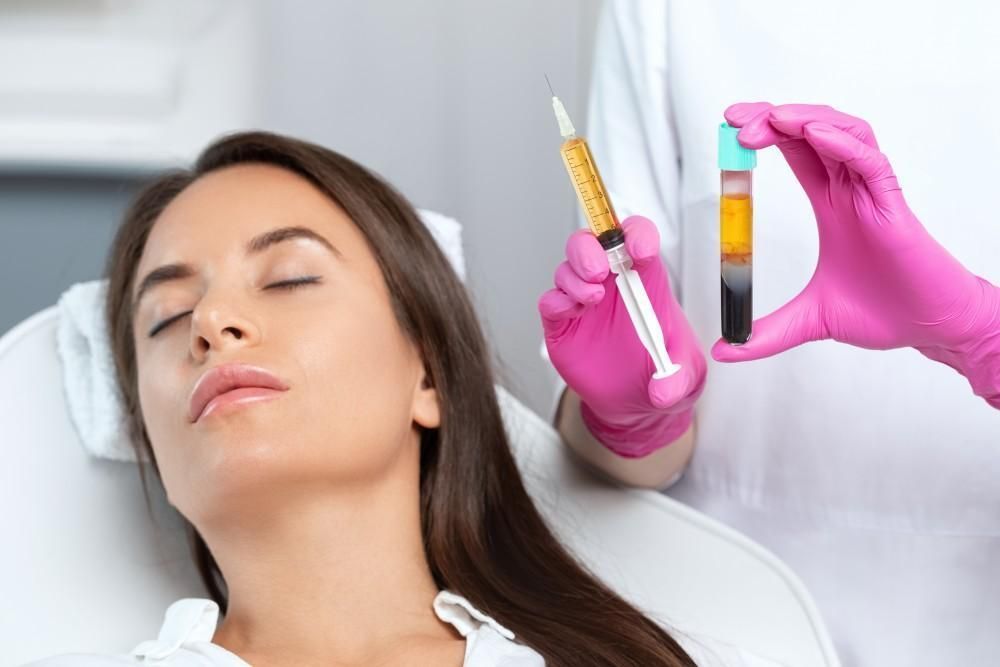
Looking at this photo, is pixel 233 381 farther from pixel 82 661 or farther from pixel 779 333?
pixel 779 333

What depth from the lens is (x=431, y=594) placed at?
1.35 m

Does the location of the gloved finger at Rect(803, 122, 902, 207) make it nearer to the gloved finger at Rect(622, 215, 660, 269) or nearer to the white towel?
the gloved finger at Rect(622, 215, 660, 269)

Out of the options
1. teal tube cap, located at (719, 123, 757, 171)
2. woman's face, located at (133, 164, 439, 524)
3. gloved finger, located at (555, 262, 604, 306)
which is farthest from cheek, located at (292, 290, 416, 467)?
teal tube cap, located at (719, 123, 757, 171)

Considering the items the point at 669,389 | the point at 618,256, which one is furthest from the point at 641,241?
the point at 669,389

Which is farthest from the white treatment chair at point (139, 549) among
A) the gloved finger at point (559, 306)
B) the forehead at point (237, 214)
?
the gloved finger at point (559, 306)

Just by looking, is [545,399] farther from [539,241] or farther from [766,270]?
[766,270]

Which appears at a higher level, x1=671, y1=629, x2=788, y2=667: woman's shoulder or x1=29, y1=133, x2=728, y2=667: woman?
x1=29, y1=133, x2=728, y2=667: woman

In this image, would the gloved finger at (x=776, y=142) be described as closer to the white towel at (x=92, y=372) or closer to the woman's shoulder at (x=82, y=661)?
the white towel at (x=92, y=372)

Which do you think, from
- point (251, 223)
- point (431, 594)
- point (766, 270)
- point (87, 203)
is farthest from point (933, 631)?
point (87, 203)

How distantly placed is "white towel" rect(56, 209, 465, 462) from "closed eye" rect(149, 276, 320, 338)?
0.68 ft

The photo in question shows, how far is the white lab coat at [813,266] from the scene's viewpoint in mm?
1305

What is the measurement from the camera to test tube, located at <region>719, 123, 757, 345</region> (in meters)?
1.05

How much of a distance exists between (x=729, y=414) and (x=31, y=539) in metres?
0.85

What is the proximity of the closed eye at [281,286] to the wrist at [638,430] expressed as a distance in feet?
1.23
